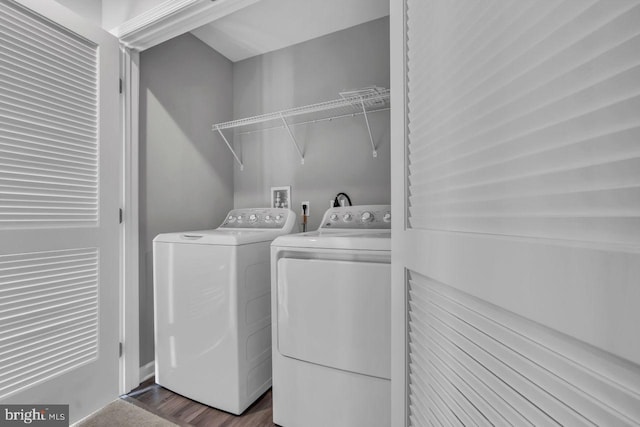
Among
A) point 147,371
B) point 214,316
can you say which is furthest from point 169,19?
point 147,371

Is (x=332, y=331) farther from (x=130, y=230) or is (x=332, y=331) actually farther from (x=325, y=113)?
(x=325, y=113)

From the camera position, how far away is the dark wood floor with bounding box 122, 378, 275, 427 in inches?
59.2

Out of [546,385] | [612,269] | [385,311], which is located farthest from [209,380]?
[612,269]

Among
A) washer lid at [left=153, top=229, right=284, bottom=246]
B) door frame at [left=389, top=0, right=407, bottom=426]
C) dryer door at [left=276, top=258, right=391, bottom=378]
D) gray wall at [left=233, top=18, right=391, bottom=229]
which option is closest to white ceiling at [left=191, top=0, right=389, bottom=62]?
gray wall at [left=233, top=18, right=391, bottom=229]

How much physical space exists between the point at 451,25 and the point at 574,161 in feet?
1.31

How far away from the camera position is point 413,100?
2.49ft

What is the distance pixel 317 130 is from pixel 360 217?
2.99ft

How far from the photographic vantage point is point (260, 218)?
218 cm

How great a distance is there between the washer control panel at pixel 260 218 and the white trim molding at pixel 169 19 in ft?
4.12

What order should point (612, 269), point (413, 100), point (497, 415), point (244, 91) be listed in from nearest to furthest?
1. point (612, 269)
2. point (497, 415)
3. point (413, 100)
4. point (244, 91)

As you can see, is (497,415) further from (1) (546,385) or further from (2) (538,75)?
(2) (538,75)

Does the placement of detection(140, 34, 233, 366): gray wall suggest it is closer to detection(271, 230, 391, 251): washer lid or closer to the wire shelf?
the wire shelf

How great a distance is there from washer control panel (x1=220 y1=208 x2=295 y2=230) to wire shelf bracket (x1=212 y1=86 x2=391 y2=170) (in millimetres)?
524

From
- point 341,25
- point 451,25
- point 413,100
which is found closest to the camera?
point 451,25
